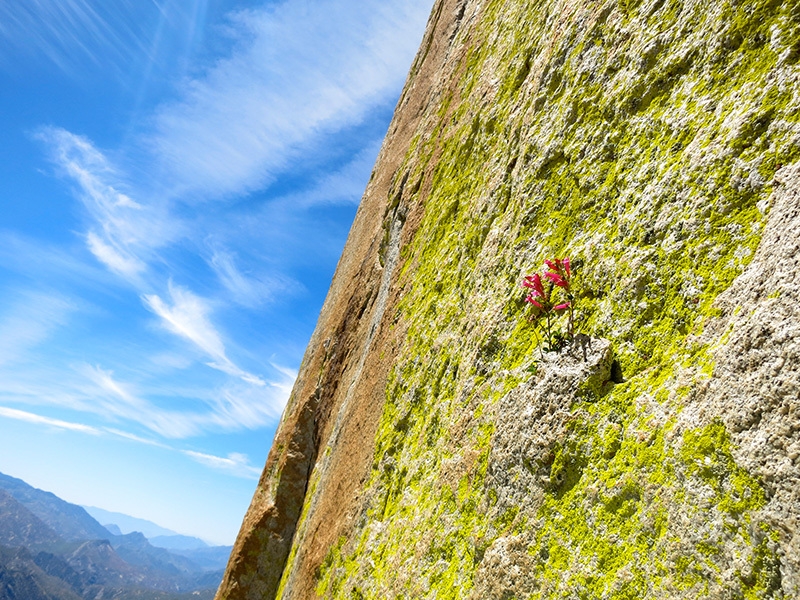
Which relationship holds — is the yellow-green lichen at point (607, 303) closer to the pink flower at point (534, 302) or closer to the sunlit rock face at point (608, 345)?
the sunlit rock face at point (608, 345)

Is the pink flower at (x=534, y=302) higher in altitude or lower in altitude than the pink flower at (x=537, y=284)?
lower

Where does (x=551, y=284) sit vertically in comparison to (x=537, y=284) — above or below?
above

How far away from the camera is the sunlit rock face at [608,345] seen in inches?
137

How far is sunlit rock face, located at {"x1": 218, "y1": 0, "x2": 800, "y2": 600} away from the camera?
3.47 metres

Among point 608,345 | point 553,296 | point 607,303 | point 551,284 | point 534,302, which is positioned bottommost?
point 608,345

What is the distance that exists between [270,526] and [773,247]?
57.3ft

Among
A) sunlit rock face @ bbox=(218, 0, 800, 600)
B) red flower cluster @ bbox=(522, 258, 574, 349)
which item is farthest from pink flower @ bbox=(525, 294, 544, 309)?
sunlit rock face @ bbox=(218, 0, 800, 600)

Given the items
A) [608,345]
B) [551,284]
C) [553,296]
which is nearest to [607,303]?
[608,345]

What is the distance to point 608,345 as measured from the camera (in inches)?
193

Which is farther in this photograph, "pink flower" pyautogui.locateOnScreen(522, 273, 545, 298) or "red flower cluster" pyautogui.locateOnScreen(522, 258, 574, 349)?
"pink flower" pyautogui.locateOnScreen(522, 273, 545, 298)

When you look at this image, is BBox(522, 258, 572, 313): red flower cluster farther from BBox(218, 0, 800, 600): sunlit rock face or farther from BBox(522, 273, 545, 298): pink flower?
BBox(218, 0, 800, 600): sunlit rock face

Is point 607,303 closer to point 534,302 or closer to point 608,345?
point 608,345

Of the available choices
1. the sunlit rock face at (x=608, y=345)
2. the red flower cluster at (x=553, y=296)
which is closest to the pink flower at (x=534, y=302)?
the red flower cluster at (x=553, y=296)

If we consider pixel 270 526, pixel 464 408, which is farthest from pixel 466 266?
pixel 270 526
